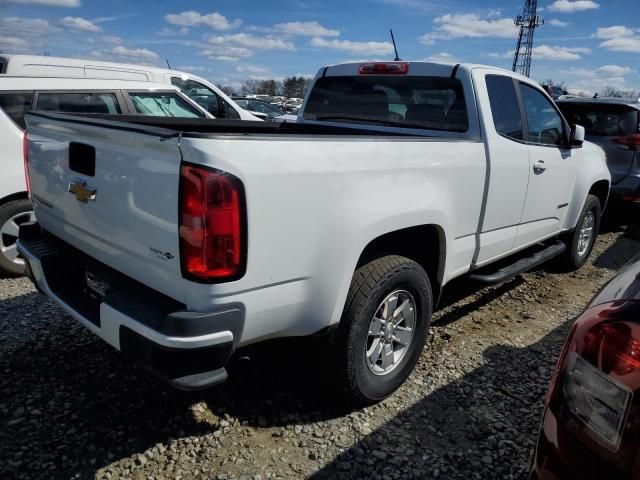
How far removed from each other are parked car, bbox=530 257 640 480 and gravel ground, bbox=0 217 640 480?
1031 mm

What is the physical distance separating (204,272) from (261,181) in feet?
1.36

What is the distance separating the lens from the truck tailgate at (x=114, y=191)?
77.0 inches

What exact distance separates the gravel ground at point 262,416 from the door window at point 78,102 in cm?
206

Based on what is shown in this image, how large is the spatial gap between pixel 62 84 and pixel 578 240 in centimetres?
536

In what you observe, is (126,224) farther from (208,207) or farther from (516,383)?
(516,383)

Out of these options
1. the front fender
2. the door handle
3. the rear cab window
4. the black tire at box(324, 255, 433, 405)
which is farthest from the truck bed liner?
the front fender

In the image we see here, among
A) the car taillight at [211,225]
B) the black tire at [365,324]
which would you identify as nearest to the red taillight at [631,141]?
the black tire at [365,324]

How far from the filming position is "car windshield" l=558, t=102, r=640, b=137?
6.41m

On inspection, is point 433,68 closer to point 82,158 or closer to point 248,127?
point 248,127

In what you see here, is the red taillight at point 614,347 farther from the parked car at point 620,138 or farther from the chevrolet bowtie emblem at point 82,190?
the parked car at point 620,138

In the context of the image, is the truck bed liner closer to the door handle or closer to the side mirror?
the door handle

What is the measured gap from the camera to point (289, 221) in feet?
6.73

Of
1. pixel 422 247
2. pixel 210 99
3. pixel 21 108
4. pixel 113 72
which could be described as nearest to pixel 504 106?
pixel 422 247

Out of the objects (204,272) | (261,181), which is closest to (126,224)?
(204,272)
